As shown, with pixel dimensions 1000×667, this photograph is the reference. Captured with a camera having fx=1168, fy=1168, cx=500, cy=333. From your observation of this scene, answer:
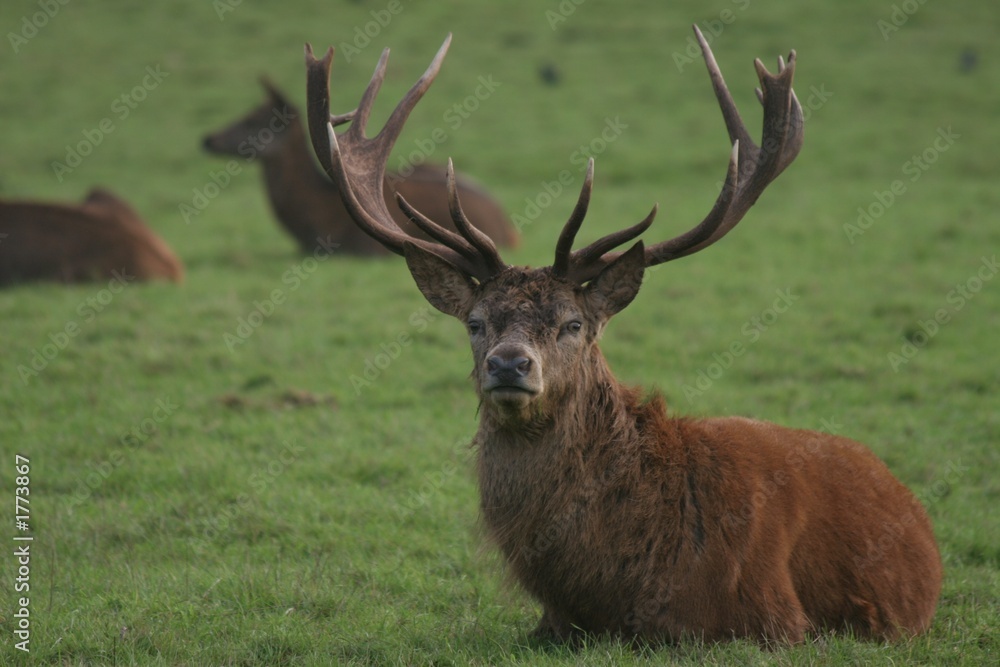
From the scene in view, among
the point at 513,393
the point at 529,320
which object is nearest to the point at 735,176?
the point at 529,320

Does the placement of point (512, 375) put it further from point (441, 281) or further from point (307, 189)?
point (307, 189)

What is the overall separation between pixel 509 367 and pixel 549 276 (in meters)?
0.69

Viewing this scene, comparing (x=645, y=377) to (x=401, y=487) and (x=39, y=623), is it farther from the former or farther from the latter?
(x=39, y=623)

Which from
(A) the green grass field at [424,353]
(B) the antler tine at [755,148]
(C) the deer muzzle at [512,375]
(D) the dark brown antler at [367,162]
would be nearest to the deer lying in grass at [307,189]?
(A) the green grass field at [424,353]

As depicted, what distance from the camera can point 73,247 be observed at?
41.9 ft

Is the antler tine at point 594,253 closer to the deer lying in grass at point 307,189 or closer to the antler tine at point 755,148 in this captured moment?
the antler tine at point 755,148

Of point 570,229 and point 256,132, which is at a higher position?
point 570,229

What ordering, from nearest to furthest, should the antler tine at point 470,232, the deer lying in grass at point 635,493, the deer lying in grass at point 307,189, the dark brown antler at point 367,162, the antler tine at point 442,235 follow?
the deer lying in grass at point 635,493 → the antler tine at point 470,232 → the antler tine at point 442,235 → the dark brown antler at point 367,162 → the deer lying in grass at point 307,189

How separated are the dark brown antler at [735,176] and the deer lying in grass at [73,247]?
8428 mm

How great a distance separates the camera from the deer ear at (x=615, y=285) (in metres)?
5.13

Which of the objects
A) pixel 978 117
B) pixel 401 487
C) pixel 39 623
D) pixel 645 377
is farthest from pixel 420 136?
pixel 39 623

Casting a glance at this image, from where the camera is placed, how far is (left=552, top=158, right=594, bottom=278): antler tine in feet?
16.2

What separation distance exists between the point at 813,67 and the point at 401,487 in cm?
1856

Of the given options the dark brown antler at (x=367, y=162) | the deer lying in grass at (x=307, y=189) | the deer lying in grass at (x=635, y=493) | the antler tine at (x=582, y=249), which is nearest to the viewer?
the deer lying in grass at (x=635, y=493)
